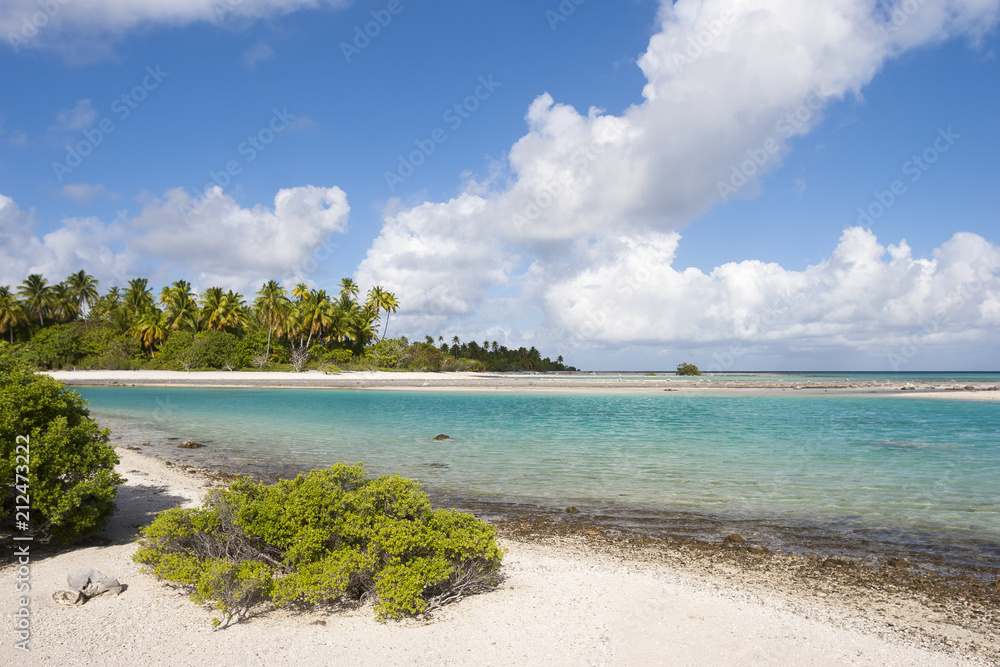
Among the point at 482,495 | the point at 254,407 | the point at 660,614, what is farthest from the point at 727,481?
the point at 254,407

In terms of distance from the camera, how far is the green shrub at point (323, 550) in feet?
17.3

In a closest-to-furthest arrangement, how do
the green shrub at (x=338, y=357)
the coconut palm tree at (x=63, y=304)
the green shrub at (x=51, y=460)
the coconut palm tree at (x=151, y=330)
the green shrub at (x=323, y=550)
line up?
1. the green shrub at (x=323, y=550)
2. the green shrub at (x=51, y=460)
3. the coconut palm tree at (x=151, y=330)
4. the coconut palm tree at (x=63, y=304)
5. the green shrub at (x=338, y=357)

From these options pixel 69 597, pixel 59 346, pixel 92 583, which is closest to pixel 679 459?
pixel 92 583

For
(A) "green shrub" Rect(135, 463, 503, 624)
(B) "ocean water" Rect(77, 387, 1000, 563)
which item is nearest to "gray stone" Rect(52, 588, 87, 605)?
(A) "green shrub" Rect(135, 463, 503, 624)

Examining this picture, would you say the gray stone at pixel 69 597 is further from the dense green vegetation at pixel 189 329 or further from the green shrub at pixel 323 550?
the dense green vegetation at pixel 189 329

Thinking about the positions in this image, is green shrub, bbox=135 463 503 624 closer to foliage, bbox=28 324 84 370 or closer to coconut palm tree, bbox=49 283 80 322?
foliage, bbox=28 324 84 370

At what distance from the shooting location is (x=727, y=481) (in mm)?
13469

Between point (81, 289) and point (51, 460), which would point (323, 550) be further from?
point (81, 289)

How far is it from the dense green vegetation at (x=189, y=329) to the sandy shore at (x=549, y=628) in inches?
2836

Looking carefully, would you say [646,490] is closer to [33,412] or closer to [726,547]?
[726,547]

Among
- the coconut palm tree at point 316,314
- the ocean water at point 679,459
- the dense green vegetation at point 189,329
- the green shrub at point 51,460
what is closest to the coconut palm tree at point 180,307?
the dense green vegetation at point 189,329

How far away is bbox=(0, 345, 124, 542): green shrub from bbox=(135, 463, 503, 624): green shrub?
1.63 m

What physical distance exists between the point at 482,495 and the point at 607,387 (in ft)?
197

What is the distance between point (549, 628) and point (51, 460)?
662cm
